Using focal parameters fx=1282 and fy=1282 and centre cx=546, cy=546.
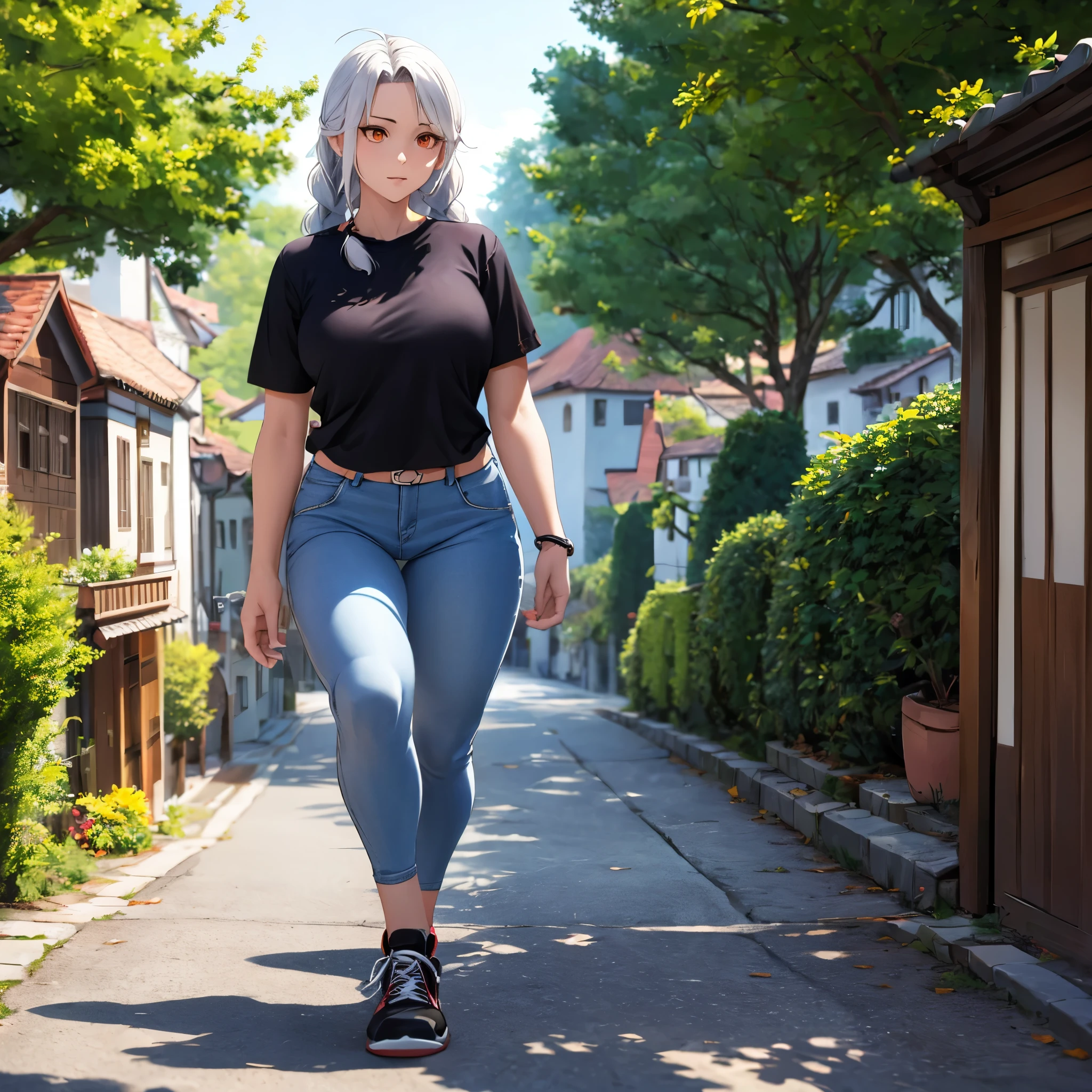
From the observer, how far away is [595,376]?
51000 millimetres

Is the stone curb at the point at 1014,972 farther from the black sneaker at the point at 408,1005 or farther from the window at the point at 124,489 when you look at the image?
the window at the point at 124,489

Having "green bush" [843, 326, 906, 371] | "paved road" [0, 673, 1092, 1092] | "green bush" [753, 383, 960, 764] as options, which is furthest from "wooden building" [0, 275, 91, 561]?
"green bush" [843, 326, 906, 371]

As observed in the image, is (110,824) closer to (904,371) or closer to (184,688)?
(184,688)

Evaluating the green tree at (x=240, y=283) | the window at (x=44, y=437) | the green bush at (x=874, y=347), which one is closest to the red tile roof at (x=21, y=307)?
the window at (x=44, y=437)

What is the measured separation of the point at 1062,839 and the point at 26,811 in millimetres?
5047

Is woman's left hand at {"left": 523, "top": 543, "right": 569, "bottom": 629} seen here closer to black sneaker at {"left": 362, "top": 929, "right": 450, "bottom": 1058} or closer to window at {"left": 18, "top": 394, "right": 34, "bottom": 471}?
black sneaker at {"left": 362, "top": 929, "right": 450, "bottom": 1058}

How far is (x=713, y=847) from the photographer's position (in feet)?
27.8

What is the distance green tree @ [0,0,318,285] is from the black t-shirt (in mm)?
8433

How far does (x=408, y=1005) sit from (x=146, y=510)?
1818cm

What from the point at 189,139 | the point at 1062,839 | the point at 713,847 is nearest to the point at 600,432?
the point at 189,139

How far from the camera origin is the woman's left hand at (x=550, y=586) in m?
3.57

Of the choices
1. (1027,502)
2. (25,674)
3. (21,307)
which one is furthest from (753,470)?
(1027,502)

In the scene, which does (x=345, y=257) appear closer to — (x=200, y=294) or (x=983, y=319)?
(x=983, y=319)

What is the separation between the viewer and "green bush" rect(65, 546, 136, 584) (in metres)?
15.7
